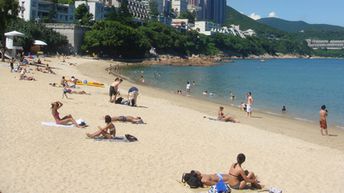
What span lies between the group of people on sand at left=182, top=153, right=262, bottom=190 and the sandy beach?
29 cm

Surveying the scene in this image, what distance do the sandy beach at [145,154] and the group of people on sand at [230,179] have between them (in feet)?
0.97

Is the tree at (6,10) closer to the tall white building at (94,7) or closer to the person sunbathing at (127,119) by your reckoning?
the person sunbathing at (127,119)

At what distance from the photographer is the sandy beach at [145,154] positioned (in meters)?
10.8

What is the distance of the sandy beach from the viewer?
1084cm

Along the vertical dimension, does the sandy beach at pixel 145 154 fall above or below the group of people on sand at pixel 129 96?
below

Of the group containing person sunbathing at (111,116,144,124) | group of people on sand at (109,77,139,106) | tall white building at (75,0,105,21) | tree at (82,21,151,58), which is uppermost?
tall white building at (75,0,105,21)

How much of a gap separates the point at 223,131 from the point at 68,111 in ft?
22.2

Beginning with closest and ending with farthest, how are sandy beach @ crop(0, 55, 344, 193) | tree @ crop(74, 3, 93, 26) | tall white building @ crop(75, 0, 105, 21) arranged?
sandy beach @ crop(0, 55, 344, 193), tree @ crop(74, 3, 93, 26), tall white building @ crop(75, 0, 105, 21)

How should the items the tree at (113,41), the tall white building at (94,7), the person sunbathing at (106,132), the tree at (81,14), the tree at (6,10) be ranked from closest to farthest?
the person sunbathing at (106,132), the tree at (6,10), the tree at (113,41), the tree at (81,14), the tall white building at (94,7)

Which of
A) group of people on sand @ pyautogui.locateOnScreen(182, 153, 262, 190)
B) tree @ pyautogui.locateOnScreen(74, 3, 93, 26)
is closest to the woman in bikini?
group of people on sand @ pyautogui.locateOnScreen(182, 153, 262, 190)

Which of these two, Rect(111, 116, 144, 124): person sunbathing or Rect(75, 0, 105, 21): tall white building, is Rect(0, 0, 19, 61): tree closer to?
Rect(111, 116, 144, 124): person sunbathing

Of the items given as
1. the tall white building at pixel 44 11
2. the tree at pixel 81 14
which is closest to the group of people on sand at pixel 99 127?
the tall white building at pixel 44 11

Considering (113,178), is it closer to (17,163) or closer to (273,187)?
(17,163)

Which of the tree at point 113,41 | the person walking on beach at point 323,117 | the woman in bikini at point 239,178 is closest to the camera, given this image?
the woman in bikini at point 239,178
